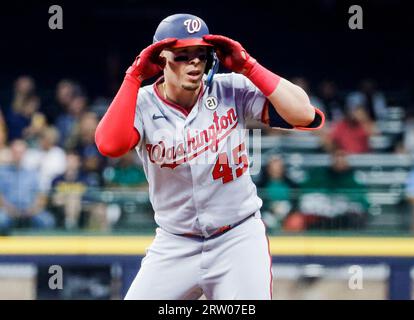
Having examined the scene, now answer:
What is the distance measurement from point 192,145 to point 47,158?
417cm

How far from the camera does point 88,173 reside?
7613 mm

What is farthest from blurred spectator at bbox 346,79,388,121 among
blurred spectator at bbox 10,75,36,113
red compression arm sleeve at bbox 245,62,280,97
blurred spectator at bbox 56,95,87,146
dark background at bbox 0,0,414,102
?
red compression arm sleeve at bbox 245,62,280,97

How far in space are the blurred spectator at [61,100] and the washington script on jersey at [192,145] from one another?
4841mm

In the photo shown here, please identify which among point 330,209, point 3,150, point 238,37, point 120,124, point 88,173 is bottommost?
point 330,209

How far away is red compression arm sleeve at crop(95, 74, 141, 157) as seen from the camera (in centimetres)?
396

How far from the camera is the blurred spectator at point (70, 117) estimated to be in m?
8.61

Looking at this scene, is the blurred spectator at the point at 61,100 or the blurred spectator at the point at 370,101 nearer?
the blurred spectator at the point at 61,100

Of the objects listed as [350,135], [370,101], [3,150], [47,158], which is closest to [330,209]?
[350,135]

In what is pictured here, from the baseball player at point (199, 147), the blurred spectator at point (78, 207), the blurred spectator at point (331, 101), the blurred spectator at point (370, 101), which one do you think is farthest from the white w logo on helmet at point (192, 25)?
→ the blurred spectator at point (370, 101)

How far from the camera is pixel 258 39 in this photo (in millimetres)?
11148

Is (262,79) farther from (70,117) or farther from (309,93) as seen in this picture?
(309,93)

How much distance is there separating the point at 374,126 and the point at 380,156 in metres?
0.86

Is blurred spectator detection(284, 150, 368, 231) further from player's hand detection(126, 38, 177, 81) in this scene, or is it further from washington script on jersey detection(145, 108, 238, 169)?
player's hand detection(126, 38, 177, 81)

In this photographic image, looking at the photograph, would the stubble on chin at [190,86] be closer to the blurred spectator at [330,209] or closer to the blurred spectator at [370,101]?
the blurred spectator at [330,209]
